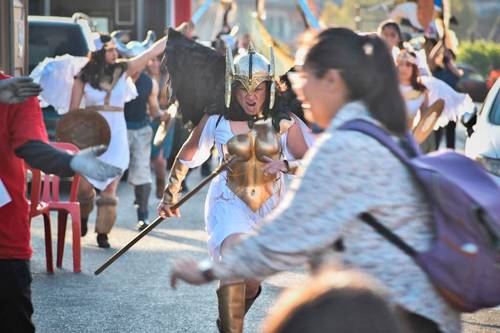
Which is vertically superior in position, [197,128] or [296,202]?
[296,202]

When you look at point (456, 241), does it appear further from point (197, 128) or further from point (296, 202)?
point (197, 128)

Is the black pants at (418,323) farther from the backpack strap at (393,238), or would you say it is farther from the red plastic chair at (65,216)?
the red plastic chair at (65,216)

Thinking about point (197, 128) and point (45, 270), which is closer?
point (197, 128)

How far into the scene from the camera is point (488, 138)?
30.1ft

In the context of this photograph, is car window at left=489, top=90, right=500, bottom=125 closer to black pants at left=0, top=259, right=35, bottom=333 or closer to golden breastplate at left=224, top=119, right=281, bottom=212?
golden breastplate at left=224, top=119, right=281, bottom=212

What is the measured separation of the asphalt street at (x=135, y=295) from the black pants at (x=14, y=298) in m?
2.82

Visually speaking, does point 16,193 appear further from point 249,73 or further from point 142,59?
point 142,59

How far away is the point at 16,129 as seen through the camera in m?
4.87

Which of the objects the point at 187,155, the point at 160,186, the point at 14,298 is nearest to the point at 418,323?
the point at 14,298

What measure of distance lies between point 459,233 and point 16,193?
7.03ft

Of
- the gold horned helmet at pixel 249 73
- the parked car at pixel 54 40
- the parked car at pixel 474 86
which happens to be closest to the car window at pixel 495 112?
the gold horned helmet at pixel 249 73

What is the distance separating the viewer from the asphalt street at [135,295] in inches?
317

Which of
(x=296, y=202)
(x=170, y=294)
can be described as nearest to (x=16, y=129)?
(x=296, y=202)

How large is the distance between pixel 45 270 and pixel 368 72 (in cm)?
675
